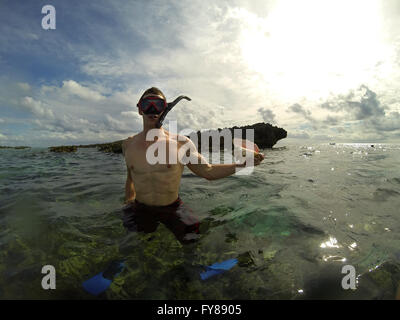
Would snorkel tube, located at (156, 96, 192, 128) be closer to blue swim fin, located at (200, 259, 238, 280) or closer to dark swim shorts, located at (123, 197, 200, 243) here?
dark swim shorts, located at (123, 197, 200, 243)

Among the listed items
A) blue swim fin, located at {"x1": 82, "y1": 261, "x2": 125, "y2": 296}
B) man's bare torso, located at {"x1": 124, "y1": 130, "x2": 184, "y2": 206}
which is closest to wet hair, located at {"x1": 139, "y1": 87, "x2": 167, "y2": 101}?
man's bare torso, located at {"x1": 124, "y1": 130, "x2": 184, "y2": 206}

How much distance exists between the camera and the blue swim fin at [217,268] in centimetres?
251

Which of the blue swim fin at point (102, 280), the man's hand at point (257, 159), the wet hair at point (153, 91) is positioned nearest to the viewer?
the blue swim fin at point (102, 280)

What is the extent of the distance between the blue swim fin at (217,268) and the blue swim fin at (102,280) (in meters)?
1.14

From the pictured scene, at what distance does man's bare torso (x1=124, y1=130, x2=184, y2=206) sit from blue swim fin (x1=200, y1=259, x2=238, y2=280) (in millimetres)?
1548

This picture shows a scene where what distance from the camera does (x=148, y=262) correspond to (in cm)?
278

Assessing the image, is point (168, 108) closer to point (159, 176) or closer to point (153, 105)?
point (153, 105)

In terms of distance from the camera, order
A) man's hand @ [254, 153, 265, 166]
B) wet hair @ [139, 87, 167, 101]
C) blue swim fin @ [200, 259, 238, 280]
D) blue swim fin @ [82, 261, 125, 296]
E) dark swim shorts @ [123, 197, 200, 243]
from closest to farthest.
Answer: blue swim fin @ [82, 261, 125, 296] < blue swim fin @ [200, 259, 238, 280] < man's hand @ [254, 153, 265, 166] < dark swim shorts @ [123, 197, 200, 243] < wet hair @ [139, 87, 167, 101]

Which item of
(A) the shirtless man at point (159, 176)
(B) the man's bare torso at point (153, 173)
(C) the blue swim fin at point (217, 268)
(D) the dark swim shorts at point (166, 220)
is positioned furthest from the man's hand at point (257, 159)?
(D) the dark swim shorts at point (166, 220)

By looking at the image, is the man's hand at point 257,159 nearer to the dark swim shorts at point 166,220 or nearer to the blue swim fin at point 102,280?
the dark swim shorts at point 166,220

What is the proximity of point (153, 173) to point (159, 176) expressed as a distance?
0.40 feet

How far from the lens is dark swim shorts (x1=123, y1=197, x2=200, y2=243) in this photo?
3486 millimetres

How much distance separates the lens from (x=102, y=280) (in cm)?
242

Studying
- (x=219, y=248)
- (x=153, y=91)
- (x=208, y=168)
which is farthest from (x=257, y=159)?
(x=153, y=91)
